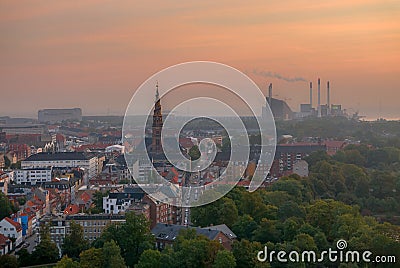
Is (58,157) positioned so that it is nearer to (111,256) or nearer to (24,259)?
(24,259)

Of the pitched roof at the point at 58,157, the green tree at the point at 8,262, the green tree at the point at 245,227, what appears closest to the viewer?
the green tree at the point at 8,262

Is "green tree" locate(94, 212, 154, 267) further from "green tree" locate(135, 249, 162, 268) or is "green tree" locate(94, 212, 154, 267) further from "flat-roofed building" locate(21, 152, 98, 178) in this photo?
"flat-roofed building" locate(21, 152, 98, 178)

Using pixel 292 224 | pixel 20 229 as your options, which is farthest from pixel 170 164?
pixel 292 224

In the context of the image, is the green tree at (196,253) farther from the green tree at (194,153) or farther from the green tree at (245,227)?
the green tree at (194,153)

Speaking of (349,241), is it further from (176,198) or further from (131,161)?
(131,161)

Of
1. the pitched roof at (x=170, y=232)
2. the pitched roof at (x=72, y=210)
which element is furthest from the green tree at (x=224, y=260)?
the pitched roof at (x=72, y=210)

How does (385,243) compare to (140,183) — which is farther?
(140,183)
